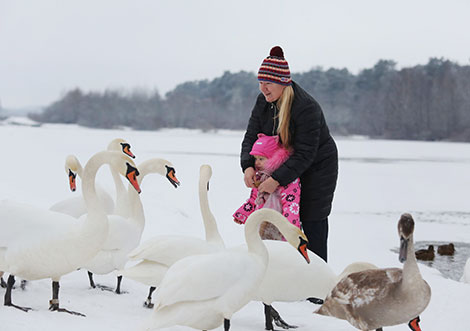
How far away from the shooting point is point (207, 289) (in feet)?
10.5

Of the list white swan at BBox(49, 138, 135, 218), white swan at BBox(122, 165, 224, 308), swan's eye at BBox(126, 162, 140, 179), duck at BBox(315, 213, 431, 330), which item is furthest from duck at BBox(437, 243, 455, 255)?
swan's eye at BBox(126, 162, 140, 179)

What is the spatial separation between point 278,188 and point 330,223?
5.48m

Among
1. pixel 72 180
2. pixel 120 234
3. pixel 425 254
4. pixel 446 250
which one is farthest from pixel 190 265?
pixel 446 250

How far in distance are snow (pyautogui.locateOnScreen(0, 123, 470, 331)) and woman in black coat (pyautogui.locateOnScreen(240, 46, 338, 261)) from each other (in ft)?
2.31

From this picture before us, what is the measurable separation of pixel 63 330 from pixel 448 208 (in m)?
9.87

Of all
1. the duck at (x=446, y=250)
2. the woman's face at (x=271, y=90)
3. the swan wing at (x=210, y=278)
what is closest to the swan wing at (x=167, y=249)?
the swan wing at (x=210, y=278)

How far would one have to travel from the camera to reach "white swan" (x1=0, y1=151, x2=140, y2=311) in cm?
375

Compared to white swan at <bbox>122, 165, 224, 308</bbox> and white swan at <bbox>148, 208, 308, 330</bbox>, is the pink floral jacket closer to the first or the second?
white swan at <bbox>122, 165, 224, 308</bbox>

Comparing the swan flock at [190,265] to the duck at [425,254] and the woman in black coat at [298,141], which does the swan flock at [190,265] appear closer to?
the woman in black coat at [298,141]

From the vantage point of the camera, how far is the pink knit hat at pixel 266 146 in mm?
4504

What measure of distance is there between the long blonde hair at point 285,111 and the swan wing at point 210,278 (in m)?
1.26

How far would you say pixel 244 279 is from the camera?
3.30 meters

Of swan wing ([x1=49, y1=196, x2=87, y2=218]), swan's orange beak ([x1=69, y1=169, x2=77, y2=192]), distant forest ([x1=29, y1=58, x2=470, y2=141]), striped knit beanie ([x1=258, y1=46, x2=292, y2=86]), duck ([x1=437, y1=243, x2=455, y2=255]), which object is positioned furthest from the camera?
distant forest ([x1=29, y1=58, x2=470, y2=141])

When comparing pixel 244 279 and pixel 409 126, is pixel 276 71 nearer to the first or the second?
pixel 244 279
